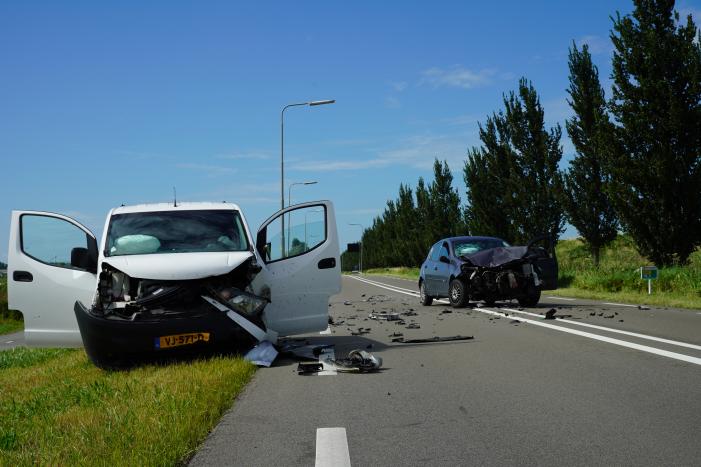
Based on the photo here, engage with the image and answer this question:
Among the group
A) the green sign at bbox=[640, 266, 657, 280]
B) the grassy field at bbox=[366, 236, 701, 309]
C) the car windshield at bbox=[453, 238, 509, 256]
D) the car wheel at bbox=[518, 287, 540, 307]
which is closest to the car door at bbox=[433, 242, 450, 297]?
the car windshield at bbox=[453, 238, 509, 256]

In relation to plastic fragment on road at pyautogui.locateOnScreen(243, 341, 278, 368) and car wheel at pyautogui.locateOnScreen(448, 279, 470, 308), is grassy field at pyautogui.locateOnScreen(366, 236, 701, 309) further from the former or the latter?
plastic fragment on road at pyautogui.locateOnScreen(243, 341, 278, 368)

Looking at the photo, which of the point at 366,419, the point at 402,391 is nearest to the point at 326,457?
the point at 366,419

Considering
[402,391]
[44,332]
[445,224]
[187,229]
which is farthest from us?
[445,224]

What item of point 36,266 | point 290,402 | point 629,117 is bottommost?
point 290,402

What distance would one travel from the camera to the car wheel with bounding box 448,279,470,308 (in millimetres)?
17516

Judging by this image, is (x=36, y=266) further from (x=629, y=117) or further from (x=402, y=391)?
(x=629, y=117)

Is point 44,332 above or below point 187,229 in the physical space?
below

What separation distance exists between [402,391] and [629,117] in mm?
20700

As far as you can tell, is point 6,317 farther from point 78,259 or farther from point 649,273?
point 78,259

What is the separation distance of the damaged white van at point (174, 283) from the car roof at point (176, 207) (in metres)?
0.02

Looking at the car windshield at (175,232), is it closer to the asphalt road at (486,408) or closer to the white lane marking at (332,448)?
the asphalt road at (486,408)

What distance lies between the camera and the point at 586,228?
3353cm

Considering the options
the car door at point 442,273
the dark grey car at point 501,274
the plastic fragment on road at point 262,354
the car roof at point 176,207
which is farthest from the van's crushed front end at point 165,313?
the car door at point 442,273

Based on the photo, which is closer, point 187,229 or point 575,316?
point 187,229
